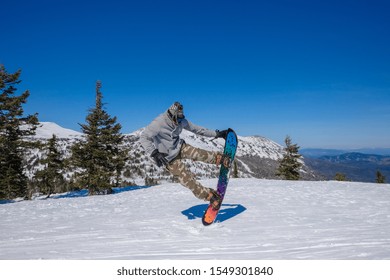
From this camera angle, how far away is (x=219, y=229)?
6.89 m

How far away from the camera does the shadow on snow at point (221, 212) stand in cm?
843

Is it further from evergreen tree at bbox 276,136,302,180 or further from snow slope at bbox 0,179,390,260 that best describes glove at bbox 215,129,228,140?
evergreen tree at bbox 276,136,302,180

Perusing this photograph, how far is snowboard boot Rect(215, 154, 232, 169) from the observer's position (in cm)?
820

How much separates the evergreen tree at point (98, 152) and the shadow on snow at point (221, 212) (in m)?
16.1

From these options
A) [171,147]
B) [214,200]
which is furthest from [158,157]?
[214,200]

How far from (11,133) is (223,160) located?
2166 cm

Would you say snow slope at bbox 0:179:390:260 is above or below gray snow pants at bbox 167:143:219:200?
below

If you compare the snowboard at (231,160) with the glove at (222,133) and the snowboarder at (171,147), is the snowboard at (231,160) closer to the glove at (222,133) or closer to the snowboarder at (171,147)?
the glove at (222,133)

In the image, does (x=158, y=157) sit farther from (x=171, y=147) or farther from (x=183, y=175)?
(x=183, y=175)

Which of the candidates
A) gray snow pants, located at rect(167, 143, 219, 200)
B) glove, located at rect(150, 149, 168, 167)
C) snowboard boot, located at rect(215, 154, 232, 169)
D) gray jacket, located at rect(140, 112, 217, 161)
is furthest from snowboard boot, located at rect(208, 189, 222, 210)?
glove, located at rect(150, 149, 168, 167)

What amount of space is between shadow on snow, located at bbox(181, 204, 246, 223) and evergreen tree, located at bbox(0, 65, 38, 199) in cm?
1615

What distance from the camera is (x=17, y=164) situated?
26.3m
